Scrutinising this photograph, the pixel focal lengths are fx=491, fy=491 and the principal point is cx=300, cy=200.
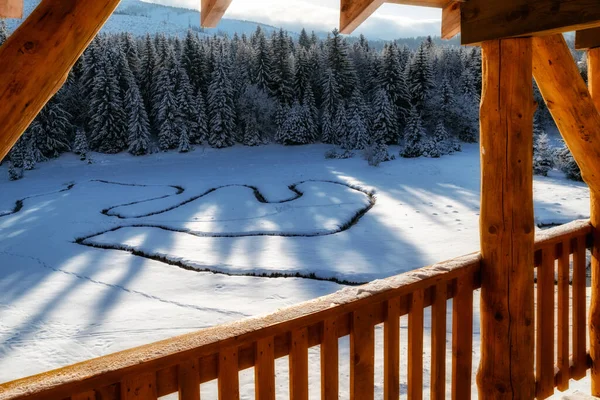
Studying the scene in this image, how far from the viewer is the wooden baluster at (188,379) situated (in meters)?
1.44

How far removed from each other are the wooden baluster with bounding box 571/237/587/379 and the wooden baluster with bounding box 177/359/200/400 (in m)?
2.38

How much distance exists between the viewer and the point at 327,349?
5.64ft

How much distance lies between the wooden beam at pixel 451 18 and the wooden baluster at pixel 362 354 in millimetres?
1788

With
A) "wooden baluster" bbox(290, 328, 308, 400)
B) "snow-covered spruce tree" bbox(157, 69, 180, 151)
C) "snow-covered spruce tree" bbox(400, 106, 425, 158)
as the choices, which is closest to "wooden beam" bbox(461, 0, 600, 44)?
"wooden baluster" bbox(290, 328, 308, 400)

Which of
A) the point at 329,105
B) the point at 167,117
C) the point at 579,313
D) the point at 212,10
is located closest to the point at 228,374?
the point at 212,10

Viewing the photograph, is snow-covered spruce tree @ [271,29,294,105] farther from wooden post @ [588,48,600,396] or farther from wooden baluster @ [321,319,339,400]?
wooden baluster @ [321,319,339,400]

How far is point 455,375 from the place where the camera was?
7.51 feet

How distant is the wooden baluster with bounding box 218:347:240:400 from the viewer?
4.97 feet

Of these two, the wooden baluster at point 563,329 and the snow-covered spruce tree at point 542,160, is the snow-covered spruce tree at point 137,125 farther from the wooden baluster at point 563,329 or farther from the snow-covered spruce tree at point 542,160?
the wooden baluster at point 563,329

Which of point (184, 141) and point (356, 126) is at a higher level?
point (356, 126)

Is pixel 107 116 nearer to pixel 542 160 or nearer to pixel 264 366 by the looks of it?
pixel 542 160

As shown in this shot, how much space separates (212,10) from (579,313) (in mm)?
2712

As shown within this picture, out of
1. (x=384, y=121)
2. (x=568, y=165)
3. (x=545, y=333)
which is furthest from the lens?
(x=384, y=121)

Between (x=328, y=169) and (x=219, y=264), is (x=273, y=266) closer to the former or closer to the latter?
(x=219, y=264)
